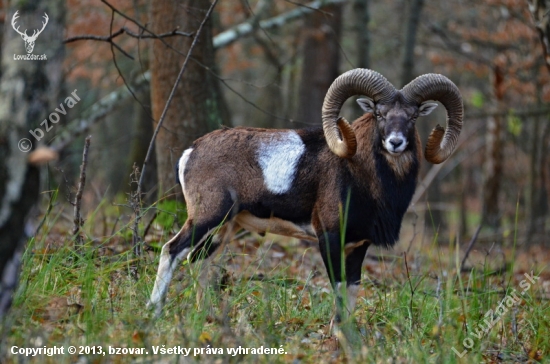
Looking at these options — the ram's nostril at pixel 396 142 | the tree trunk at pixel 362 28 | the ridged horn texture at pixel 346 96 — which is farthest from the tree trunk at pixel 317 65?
the ram's nostril at pixel 396 142

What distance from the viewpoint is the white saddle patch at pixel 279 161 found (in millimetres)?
6957

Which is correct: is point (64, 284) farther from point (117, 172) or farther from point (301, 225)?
point (117, 172)

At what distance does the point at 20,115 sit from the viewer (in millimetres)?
4496

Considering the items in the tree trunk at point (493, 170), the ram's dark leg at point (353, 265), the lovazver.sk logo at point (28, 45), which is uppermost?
the lovazver.sk logo at point (28, 45)

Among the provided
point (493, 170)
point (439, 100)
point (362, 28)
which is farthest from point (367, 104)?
point (493, 170)

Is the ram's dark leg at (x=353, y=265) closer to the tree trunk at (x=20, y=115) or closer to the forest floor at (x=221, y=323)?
the forest floor at (x=221, y=323)

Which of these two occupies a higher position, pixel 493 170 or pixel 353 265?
pixel 353 265

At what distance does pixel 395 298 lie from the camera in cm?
738

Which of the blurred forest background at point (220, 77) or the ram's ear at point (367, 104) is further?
the ram's ear at point (367, 104)

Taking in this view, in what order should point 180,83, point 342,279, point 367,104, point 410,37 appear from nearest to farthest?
point 342,279 < point 367,104 < point 180,83 < point 410,37

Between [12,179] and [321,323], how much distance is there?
3497mm

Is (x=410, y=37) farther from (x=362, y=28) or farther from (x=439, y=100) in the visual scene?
(x=439, y=100)

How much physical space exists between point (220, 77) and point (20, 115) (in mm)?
4001

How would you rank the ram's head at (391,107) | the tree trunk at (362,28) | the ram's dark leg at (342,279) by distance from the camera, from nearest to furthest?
the ram's dark leg at (342,279)
the ram's head at (391,107)
the tree trunk at (362,28)
